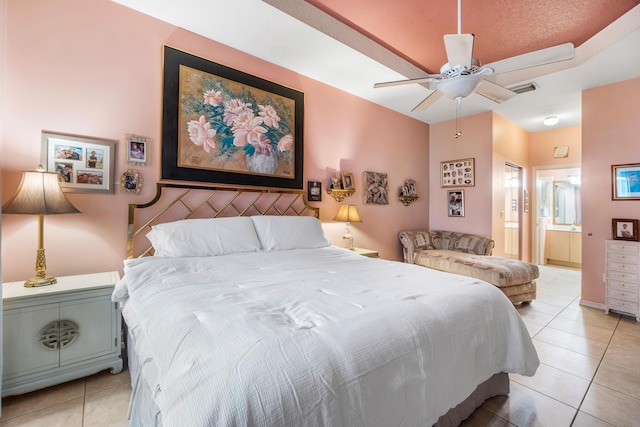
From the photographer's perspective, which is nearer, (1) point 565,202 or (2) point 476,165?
(2) point 476,165

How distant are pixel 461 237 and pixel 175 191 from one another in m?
4.08

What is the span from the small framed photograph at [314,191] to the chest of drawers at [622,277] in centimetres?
344

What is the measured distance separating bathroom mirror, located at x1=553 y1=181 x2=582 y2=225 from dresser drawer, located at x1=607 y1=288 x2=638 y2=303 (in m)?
3.45

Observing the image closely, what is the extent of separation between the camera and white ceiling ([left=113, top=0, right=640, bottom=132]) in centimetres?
231

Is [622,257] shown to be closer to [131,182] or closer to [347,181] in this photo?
[347,181]

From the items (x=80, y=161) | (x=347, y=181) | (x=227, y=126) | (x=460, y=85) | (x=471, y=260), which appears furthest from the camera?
(x=347, y=181)

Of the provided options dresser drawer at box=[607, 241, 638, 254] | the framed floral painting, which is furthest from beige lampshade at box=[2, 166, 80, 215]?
dresser drawer at box=[607, 241, 638, 254]

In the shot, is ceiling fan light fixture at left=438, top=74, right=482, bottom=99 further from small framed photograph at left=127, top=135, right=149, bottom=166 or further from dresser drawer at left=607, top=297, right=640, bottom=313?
dresser drawer at left=607, top=297, right=640, bottom=313

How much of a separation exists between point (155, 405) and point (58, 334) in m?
1.41

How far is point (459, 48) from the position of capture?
179 cm

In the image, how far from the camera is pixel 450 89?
191cm

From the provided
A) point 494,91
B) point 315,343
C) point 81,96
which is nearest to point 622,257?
point 494,91

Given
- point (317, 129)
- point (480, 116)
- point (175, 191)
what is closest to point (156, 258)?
point (175, 191)

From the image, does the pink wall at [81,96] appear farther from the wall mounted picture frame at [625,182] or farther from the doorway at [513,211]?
the doorway at [513,211]
